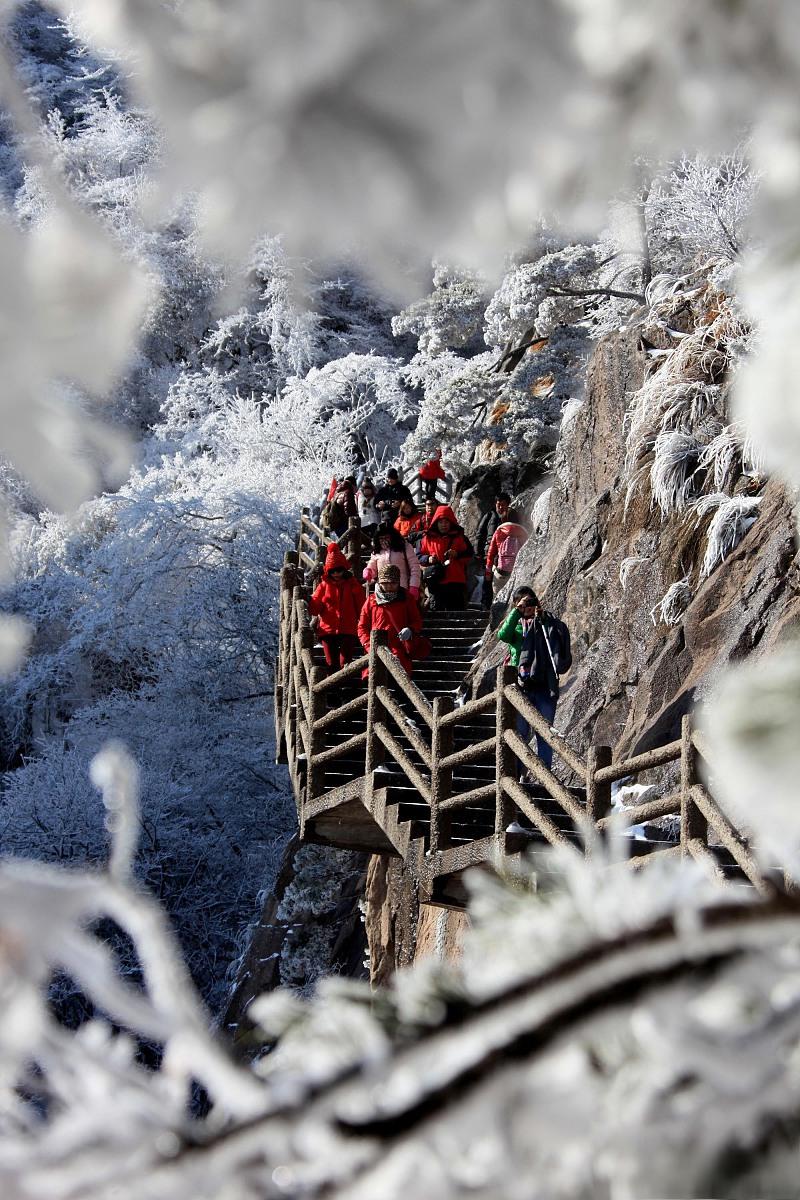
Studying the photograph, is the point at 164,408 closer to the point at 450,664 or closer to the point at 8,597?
the point at 8,597

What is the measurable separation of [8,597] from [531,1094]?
22.0 meters

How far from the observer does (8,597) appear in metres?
21.7

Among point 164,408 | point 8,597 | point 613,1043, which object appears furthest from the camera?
point 164,408

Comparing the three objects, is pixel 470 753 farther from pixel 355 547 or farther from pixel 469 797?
pixel 355 547

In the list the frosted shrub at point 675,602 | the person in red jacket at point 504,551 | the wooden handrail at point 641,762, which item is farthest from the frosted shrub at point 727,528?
the person in red jacket at point 504,551

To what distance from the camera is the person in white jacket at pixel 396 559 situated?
30.8 ft

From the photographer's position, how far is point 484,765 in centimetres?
770

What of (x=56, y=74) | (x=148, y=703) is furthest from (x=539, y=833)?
(x=56, y=74)

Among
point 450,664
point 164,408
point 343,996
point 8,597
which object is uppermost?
point 164,408

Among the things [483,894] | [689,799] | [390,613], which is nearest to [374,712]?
[390,613]

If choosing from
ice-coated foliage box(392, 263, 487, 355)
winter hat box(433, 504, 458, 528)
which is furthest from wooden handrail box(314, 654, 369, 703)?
ice-coated foliage box(392, 263, 487, 355)

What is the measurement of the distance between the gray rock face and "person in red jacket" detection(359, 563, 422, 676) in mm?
1362

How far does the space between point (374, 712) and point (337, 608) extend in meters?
2.77

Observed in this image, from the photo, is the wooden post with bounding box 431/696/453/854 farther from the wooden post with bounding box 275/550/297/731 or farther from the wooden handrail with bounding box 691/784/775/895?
the wooden post with bounding box 275/550/297/731
